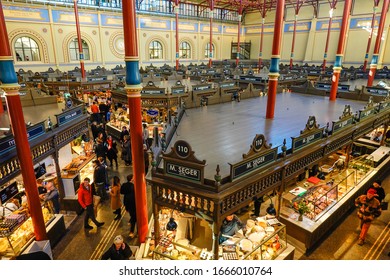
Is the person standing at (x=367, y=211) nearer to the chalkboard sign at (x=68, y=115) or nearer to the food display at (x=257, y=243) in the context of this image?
the food display at (x=257, y=243)

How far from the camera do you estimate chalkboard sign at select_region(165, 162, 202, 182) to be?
449cm

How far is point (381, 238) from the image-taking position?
7.09 metres

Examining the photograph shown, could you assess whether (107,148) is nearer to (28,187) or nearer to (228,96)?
(28,187)

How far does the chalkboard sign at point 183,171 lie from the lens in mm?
4493

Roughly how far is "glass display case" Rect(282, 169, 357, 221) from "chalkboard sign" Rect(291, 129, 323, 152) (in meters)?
1.47

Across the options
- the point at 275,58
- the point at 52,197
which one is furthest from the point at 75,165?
the point at 275,58

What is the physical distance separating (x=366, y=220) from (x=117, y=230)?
6.58 meters

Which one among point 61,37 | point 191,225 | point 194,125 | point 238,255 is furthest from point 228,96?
point 61,37

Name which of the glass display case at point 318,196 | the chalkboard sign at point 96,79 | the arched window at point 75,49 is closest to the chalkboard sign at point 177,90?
the chalkboard sign at point 96,79

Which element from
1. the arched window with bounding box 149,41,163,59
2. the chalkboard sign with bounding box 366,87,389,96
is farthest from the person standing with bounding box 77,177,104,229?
the arched window with bounding box 149,41,163,59

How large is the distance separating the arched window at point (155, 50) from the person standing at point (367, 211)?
25296 mm

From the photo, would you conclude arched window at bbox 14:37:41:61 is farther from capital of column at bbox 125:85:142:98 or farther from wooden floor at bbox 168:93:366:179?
capital of column at bbox 125:85:142:98

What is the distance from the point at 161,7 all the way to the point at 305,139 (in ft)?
89.5

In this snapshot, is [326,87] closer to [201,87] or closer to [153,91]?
[201,87]
